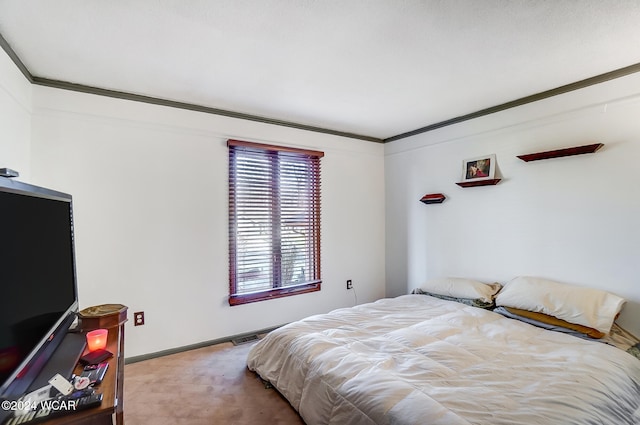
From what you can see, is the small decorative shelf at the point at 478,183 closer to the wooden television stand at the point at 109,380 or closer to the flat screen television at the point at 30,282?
the wooden television stand at the point at 109,380

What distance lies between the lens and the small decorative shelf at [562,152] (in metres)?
2.30

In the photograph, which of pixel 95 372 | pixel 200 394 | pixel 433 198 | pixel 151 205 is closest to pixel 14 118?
pixel 151 205

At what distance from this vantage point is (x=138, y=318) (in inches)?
102

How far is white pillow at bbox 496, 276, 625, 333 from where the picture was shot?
2.05 meters

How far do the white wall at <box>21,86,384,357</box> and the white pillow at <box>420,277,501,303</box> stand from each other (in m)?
1.49

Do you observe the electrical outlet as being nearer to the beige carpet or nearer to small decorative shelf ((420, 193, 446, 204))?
the beige carpet

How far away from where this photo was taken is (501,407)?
1.27 metres

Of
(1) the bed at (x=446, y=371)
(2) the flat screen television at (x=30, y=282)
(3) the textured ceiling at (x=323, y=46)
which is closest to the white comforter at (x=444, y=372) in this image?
(1) the bed at (x=446, y=371)

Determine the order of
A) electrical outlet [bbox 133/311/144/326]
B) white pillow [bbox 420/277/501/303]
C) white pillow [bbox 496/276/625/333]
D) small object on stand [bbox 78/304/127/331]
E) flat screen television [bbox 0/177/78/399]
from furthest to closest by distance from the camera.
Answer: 1. white pillow [bbox 420/277/501/303]
2. electrical outlet [bbox 133/311/144/326]
3. white pillow [bbox 496/276/625/333]
4. small object on stand [bbox 78/304/127/331]
5. flat screen television [bbox 0/177/78/399]

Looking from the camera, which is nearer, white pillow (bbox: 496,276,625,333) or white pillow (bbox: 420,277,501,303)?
white pillow (bbox: 496,276,625,333)

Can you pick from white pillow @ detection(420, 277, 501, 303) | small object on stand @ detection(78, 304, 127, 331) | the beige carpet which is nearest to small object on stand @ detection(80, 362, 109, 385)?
small object on stand @ detection(78, 304, 127, 331)

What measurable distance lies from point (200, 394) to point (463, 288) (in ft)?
7.79

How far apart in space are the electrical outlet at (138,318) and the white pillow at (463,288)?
270 cm

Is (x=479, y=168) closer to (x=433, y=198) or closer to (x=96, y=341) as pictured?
(x=433, y=198)
